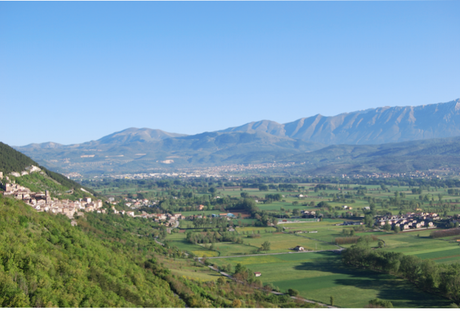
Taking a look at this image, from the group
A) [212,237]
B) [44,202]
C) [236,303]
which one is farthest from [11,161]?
[236,303]

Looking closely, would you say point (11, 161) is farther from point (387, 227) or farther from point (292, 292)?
point (387, 227)

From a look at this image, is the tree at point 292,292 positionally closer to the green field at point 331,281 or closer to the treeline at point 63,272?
the green field at point 331,281

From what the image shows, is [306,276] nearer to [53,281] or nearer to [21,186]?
[53,281]

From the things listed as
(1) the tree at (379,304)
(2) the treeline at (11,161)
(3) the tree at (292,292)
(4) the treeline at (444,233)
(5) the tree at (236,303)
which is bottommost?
(4) the treeline at (444,233)

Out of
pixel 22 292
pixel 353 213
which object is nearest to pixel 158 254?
pixel 22 292

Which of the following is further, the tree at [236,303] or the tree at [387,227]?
the tree at [387,227]

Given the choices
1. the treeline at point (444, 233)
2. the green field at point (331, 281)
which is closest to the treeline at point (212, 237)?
the green field at point (331, 281)

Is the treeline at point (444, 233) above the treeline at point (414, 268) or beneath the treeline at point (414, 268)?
beneath
